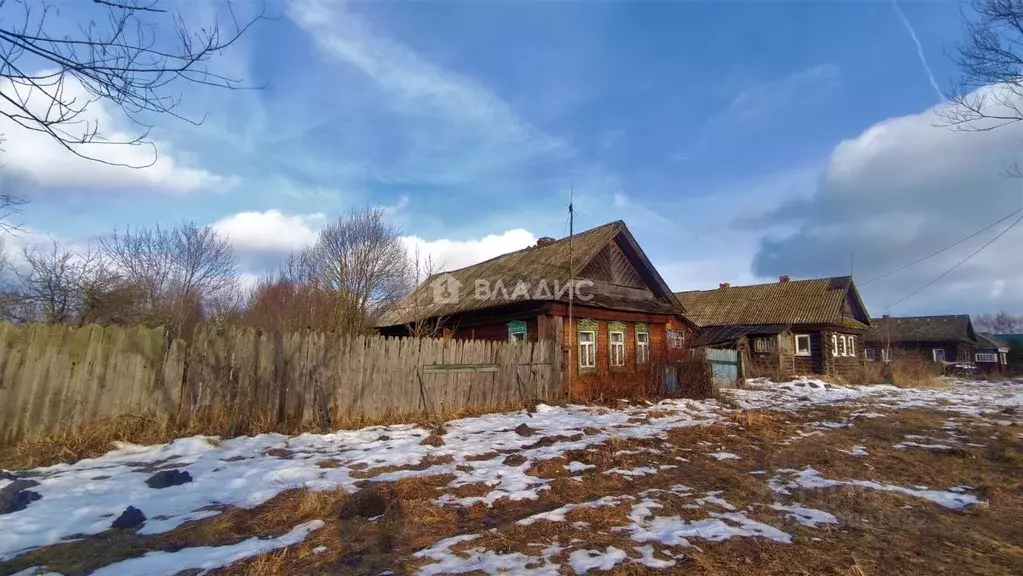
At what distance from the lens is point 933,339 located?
4438 centimetres

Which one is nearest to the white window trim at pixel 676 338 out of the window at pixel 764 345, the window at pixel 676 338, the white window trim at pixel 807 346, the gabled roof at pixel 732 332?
the window at pixel 676 338

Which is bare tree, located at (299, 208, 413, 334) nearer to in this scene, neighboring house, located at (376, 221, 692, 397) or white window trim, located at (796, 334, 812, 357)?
neighboring house, located at (376, 221, 692, 397)

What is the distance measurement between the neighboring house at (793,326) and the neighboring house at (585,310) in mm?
9078

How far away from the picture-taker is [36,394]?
694 centimetres

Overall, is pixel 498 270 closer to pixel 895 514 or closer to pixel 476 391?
pixel 476 391

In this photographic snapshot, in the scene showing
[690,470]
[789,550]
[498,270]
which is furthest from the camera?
[498,270]

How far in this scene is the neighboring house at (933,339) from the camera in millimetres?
43656

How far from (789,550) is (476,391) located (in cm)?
830

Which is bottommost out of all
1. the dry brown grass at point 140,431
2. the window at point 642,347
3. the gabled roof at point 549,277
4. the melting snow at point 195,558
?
the melting snow at point 195,558

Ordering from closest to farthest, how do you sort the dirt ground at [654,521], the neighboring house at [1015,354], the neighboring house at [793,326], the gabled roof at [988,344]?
1. the dirt ground at [654,521]
2. the neighboring house at [793,326]
3. the neighboring house at [1015,354]
4. the gabled roof at [988,344]

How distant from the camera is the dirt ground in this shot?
Result: 3.74 meters

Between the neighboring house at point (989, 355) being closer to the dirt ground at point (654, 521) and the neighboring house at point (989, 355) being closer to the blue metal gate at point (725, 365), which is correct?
the blue metal gate at point (725, 365)

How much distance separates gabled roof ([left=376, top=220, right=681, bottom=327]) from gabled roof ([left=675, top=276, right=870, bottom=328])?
1371cm

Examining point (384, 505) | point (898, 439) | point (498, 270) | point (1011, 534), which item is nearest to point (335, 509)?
point (384, 505)
